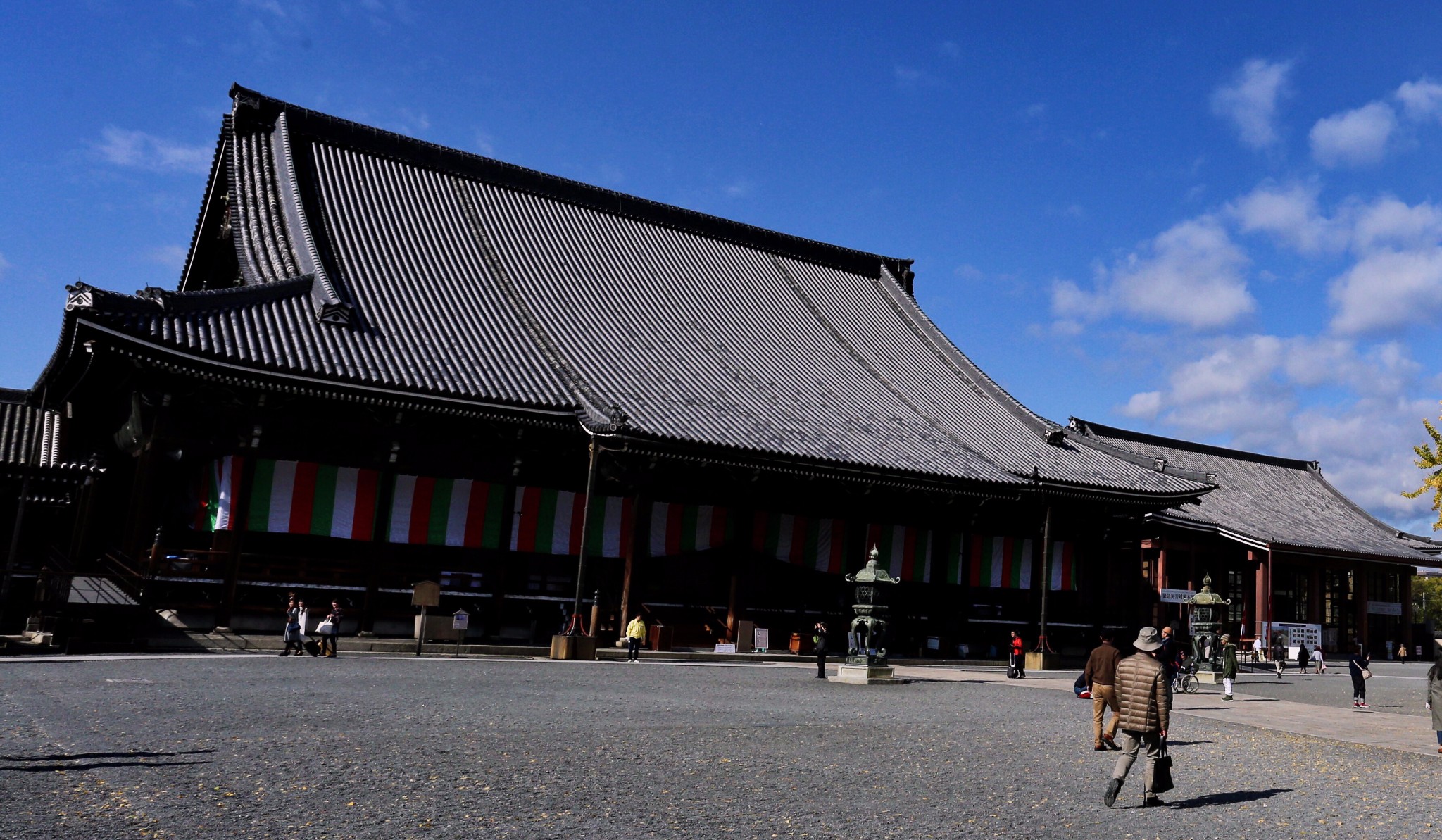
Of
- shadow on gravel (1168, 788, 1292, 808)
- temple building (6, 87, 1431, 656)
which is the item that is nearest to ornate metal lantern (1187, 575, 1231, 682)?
temple building (6, 87, 1431, 656)

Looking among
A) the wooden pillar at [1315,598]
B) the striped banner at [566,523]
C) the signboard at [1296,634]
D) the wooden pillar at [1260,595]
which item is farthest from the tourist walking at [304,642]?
the wooden pillar at [1315,598]

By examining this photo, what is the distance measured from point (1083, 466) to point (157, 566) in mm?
22911

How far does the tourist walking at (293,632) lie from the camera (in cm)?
1861

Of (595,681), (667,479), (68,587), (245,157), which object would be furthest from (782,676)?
(245,157)

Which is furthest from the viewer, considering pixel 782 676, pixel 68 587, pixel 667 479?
pixel 667 479

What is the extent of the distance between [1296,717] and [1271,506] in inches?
1308

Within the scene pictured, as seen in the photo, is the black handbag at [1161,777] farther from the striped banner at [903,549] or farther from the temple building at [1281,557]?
the temple building at [1281,557]

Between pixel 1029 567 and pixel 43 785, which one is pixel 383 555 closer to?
pixel 43 785

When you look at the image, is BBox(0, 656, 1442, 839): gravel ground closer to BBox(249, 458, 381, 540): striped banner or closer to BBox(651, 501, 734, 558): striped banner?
BBox(249, 458, 381, 540): striped banner

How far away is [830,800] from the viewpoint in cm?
821

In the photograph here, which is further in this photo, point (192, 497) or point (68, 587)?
point (192, 497)

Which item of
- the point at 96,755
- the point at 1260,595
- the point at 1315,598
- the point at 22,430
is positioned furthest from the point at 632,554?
the point at 1315,598

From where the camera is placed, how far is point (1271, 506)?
4647 centimetres

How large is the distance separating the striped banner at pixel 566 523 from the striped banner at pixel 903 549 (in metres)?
6.98
